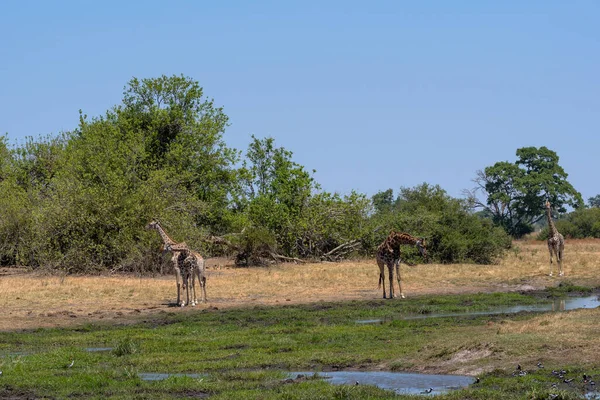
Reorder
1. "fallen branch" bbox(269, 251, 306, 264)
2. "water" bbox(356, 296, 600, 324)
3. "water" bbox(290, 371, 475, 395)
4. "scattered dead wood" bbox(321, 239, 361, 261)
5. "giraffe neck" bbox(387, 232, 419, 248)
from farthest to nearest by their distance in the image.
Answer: "scattered dead wood" bbox(321, 239, 361, 261)
"fallen branch" bbox(269, 251, 306, 264)
"giraffe neck" bbox(387, 232, 419, 248)
"water" bbox(356, 296, 600, 324)
"water" bbox(290, 371, 475, 395)

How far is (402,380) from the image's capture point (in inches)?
516

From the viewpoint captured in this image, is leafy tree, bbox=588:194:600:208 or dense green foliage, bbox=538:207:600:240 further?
leafy tree, bbox=588:194:600:208

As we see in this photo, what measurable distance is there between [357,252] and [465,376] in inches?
1248

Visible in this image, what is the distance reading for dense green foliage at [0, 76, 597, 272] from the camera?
35844 mm

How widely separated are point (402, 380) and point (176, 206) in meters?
27.5

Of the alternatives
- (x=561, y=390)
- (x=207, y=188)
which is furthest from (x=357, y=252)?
(x=561, y=390)

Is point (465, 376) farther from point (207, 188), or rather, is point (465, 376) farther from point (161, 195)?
point (207, 188)

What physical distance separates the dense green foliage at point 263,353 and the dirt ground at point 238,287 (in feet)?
7.28

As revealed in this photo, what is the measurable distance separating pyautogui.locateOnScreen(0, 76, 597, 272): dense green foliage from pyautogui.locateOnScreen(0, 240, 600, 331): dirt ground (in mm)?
1558

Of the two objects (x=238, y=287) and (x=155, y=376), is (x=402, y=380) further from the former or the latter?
(x=238, y=287)

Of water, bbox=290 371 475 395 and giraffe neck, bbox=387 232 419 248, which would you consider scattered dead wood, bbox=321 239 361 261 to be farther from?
water, bbox=290 371 475 395

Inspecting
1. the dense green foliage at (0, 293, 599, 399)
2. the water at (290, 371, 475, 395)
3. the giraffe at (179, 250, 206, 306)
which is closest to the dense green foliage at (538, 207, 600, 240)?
the giraffe at (179, 250, 206, 306)

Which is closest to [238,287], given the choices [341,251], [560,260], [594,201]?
[560,260]

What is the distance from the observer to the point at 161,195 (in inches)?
1547
